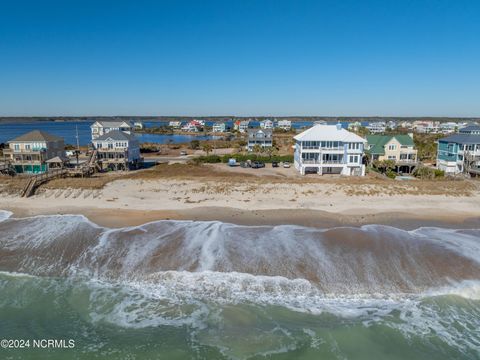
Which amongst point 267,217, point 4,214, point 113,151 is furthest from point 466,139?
point 4,214

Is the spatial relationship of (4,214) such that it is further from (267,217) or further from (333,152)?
(333,152)

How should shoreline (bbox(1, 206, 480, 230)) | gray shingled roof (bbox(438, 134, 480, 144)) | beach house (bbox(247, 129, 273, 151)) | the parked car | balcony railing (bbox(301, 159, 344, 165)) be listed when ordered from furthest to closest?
beach house (bbox(247, 129, 273, 151)) → the parked car → gray shingled roof (bbox(438, 134, 480, 144)) → balcony railing (bbox(301, 159, 344, 165)) → shoreline (bbox(1, 206, 480, 230))

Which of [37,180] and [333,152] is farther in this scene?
[333,152]

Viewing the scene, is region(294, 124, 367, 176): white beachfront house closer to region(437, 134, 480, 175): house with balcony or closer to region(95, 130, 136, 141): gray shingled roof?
region(437, 134, 480, 175): house with balcony

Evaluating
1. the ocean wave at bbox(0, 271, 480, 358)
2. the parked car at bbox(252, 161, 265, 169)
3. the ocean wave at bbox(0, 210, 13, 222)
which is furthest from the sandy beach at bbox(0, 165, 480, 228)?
the parked car at bbox(252, 161, 265, 169)

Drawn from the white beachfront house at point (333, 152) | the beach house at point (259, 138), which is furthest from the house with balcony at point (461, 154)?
the beach house at point (259, 138)

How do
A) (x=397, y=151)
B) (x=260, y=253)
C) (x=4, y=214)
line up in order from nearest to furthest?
(x=260, y=253) < (x=4, y=214) < (x=397, y=151)

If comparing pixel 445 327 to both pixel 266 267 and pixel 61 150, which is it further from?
pixel 61 150

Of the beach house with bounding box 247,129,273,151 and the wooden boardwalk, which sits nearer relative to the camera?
the wooden boardwalk
